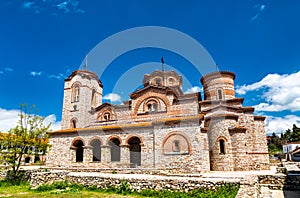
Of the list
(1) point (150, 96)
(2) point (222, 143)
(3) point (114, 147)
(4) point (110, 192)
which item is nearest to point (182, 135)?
(2) point (222, 143)

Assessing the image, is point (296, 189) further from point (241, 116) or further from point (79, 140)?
point (79, 140)

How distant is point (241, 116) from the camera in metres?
18.7

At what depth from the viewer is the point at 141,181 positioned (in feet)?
28.1

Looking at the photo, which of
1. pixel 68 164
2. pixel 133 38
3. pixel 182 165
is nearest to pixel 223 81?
pixel 133 38

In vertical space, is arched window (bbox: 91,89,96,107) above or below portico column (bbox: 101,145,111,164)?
above

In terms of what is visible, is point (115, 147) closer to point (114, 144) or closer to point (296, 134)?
point (114, 144)

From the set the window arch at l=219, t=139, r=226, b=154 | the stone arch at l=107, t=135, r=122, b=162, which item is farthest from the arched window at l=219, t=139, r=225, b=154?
the stone arch at l=107, t=135, r=122, b=162

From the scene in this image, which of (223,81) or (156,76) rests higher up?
(156,76)

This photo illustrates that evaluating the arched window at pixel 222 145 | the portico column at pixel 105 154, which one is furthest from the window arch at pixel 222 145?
the portico column at pixel 105 154

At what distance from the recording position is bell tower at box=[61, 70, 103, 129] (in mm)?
23859

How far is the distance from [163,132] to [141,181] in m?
6.10

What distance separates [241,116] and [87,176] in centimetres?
1460

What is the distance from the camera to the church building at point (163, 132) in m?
14.0

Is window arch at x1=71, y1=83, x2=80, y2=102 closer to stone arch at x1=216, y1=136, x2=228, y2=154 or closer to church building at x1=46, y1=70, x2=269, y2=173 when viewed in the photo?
church building at x1=46, y1=70, x2=269, y2=173
